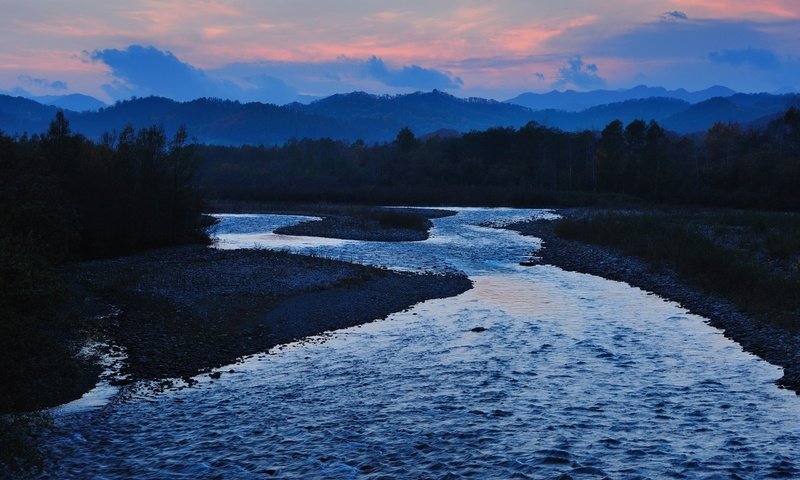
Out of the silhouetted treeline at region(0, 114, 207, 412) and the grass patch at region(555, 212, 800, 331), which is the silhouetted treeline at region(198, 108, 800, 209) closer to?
the grass patch at region(555, 212, 800, 331)

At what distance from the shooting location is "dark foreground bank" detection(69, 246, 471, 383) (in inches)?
929

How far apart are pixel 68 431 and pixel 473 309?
66.3 ft

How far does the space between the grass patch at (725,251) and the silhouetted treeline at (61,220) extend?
2740 cm

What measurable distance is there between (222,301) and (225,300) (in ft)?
0.78

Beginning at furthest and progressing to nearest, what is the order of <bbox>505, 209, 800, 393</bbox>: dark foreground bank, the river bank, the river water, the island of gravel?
1. the river bank
2. the island of gravel
3. <bbox>505, 209, 800, 393</bbox>: dark foreground bank
4. the river water

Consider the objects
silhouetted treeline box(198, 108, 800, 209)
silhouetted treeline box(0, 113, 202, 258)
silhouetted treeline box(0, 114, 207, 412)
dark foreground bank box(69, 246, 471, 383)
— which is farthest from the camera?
silhouetted treeline box(198, 108, 800, 209)

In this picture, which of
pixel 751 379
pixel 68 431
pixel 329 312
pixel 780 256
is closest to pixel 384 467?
pixel 68 431

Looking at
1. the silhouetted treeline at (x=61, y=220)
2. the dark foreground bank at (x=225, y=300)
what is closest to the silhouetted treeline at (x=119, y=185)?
the silhouetted treeline at (x=61, y=220)

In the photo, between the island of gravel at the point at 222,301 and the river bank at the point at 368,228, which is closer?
the island of gravel at the point at 222,301

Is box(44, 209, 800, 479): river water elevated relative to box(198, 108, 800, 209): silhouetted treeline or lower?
lower

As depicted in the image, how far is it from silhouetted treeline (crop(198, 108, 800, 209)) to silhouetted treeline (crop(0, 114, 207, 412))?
75.0 m

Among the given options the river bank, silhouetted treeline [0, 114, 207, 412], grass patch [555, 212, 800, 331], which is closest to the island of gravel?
silhouetted treeline [0, 114, 207, 412]

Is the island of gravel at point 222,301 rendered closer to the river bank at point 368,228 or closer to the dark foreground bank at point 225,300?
the dark foreground bank at point 225,300

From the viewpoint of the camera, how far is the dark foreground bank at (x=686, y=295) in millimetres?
22906
